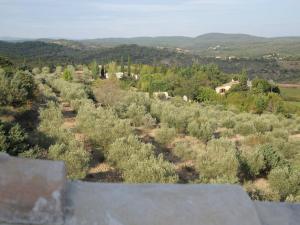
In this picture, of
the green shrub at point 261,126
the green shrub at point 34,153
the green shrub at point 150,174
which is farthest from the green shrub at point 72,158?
the green shrub at point 261,126

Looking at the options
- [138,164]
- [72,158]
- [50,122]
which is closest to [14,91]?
[50,122]

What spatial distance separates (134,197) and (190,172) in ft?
42.1

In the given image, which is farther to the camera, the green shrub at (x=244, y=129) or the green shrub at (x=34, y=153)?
the green shrub at (x=244, y=129)

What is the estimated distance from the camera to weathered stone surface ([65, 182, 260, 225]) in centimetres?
147

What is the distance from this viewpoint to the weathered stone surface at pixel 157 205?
4.82 feet

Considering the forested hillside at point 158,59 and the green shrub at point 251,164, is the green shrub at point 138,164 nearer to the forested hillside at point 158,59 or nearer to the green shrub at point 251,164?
the green shrub at point 251,164

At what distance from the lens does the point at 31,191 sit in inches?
56.2

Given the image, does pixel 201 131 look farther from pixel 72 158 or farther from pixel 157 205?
pixel 157 205

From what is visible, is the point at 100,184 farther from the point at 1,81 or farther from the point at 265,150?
the point at 1,81

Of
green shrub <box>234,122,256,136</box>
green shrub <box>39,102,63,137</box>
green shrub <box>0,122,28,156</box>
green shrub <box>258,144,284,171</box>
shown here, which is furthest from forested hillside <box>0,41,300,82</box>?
green shrub <box>258,144,284,171</box>

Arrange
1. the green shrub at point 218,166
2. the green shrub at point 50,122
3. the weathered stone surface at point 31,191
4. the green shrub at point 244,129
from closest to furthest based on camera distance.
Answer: the weathered stone surface at point 31,191, the green shrub at point 218,166, the green shrub at point 50,122, the green shrub at point 244,129

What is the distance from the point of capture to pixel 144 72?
234ft

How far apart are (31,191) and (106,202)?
291 millimetres

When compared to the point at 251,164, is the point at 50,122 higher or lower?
higher
